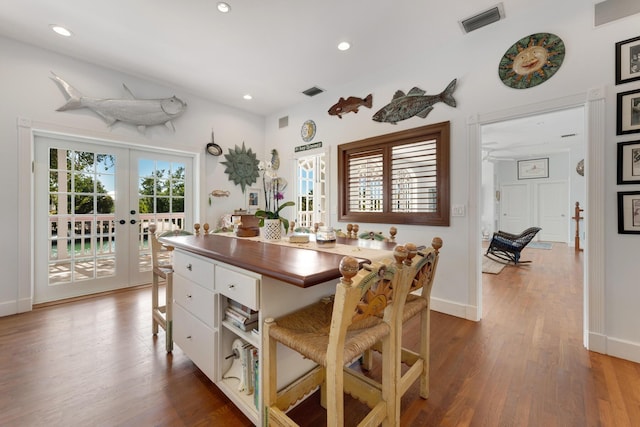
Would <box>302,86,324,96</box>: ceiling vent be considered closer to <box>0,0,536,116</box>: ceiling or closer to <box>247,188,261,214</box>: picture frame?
<box>0,0,536,116</box>: ceiling

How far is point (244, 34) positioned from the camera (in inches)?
104

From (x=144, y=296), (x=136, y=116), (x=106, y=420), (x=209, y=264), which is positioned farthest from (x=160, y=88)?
(x=106, y=420)

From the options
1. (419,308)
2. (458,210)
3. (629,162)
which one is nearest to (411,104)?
(458,210)

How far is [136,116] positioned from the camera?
11.5ft

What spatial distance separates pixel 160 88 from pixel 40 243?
2423 mm

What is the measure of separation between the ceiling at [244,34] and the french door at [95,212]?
1145 millimetres

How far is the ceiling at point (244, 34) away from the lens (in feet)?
7.47

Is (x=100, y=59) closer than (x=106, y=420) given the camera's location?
No

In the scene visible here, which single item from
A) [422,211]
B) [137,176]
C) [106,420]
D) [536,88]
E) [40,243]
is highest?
[536,88]

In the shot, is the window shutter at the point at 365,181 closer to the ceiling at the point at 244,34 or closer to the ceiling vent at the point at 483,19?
the ceiling at the point at 244,34

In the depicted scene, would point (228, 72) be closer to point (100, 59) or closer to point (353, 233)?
point (100, 59)

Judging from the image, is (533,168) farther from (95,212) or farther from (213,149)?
(95,212)

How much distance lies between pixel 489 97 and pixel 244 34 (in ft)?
8.13

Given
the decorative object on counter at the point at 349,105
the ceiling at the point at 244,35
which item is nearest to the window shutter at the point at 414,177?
the decorative object on counter at the point at 349,105
